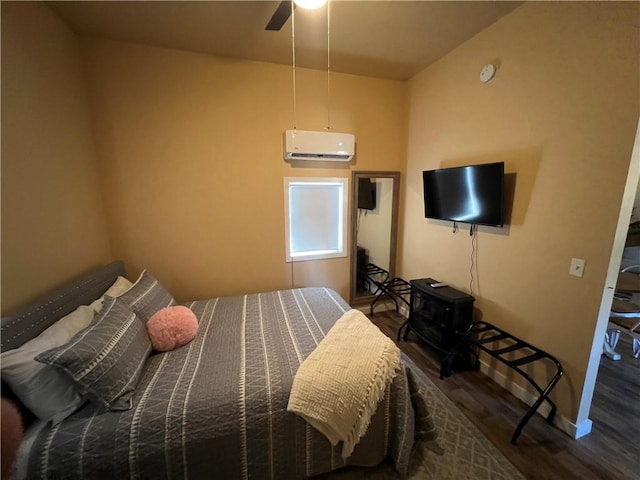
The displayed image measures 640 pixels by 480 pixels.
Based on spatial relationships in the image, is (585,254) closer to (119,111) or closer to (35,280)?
(35,280)

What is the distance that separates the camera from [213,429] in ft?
3.85

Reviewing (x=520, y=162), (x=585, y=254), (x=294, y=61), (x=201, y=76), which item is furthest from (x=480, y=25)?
(x=201, y=76)

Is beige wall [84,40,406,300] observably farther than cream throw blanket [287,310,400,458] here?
Yes

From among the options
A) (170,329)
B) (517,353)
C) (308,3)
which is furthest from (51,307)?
(517,353)

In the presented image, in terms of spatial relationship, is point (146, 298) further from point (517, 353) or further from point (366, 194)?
point (517, 353)

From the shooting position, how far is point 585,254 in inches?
61.2

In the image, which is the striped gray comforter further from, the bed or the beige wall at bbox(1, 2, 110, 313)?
the beige wall at bbox(1, 2, 110, 313)

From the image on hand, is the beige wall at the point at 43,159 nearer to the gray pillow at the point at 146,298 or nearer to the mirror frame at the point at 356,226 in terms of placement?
the gray pillow at the point at 146,298

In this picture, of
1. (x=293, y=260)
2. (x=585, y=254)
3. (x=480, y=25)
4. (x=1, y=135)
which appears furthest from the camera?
(x=293, y=260)

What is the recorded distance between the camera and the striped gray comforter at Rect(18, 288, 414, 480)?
107cm

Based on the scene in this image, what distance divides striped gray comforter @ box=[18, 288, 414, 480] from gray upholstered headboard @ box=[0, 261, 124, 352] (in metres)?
0.43

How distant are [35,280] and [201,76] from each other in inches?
80.3

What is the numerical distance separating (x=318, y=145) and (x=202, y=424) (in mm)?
2384

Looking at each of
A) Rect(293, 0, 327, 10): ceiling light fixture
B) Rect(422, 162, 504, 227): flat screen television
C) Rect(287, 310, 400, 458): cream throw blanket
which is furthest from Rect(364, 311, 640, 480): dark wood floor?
Rect(293, 0, 327, 10): ceiling light fixture
